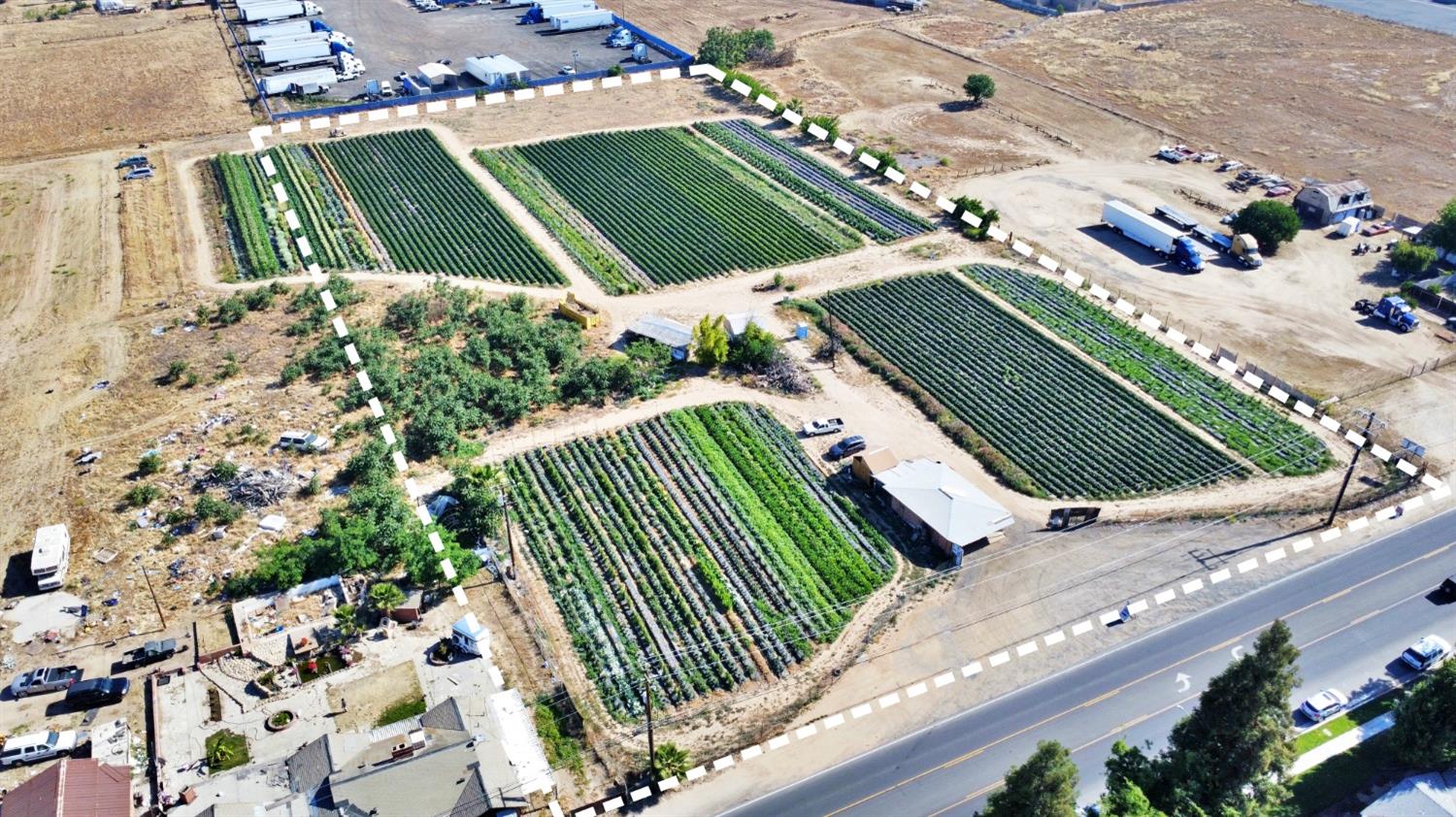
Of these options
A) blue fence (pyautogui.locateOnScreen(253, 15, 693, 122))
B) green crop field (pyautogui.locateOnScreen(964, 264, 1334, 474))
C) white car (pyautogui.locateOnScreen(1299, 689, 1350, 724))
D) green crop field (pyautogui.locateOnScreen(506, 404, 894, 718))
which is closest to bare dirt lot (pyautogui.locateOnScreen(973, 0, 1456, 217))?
green crop field (pyautogui.locateOnScreen(964, 264, 1334, 474))

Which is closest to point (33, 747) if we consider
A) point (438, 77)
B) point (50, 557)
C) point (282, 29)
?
point (50, 557)

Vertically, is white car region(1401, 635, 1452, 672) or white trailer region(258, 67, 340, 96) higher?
white trailer region(258, 67, 340, 96)

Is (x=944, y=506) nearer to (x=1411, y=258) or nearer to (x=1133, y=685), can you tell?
(x=1133, y=685)

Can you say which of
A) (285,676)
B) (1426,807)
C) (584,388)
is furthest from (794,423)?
(1426,807)

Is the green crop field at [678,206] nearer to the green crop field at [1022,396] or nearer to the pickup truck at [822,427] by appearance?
the green crop field at [1022,396]

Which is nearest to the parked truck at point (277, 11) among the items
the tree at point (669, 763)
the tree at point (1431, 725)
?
the tree at point (669, 763)

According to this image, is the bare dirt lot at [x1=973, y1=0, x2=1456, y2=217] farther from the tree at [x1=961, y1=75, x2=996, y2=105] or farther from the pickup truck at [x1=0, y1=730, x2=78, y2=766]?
the pickup truck at [x1=0, y1=730, x2=78, y2=766]

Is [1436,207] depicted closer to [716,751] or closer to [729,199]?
[729,199]
